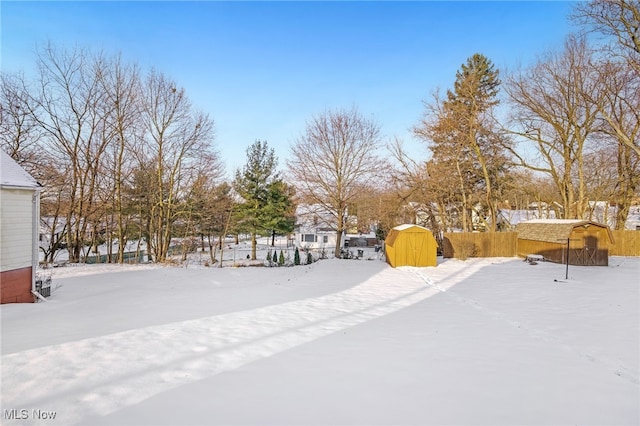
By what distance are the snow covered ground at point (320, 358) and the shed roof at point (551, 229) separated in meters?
7.45

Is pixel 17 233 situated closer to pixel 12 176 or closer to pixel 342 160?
pixel 12 176

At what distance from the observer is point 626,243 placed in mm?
19500

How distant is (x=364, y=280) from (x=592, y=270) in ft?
35.0

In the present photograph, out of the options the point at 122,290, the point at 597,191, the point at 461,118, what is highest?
the point at 461,118

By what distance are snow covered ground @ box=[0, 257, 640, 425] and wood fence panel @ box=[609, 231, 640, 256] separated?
13891 millimetres

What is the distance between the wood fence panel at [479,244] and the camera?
60.5ft

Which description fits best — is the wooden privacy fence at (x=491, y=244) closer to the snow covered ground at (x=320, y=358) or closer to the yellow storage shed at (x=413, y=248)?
the yellow storage shed at (x=413, y=248)

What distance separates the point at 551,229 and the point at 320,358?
56.5 ft

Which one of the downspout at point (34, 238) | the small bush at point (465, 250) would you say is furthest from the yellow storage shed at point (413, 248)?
the downspout at point (34, 238)

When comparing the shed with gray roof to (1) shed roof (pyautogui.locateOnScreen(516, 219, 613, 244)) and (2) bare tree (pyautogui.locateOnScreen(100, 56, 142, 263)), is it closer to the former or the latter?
(1) shed roof (pyautogui.locateOnScreen(516, 219, 613, 244))

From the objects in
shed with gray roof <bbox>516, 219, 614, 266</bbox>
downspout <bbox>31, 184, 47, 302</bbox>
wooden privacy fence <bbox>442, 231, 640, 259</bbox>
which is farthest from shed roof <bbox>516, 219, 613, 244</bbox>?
downspout <bbox>31, 184, 47, 302</bbox>

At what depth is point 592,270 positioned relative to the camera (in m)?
14.2

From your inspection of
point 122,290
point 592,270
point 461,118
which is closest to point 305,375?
point 122,290

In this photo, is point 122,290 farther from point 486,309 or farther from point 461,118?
point 461,118
